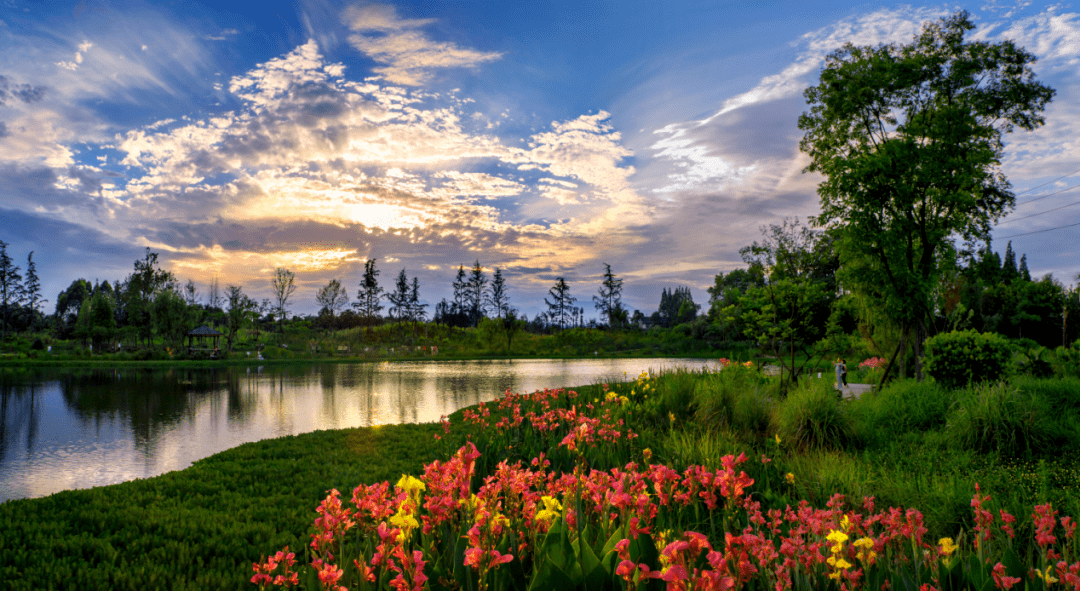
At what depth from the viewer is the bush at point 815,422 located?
6630 millimetres

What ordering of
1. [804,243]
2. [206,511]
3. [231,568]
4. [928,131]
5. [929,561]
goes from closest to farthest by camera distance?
[929,561]
[231,568]
[206,511]
[928,131]
[804,243]

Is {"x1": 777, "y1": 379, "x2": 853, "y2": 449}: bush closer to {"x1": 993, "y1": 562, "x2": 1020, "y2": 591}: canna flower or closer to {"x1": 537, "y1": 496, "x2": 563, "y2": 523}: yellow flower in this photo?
{"x1": 993, "y1": 562, "x2": 1020, "y2": 591}: canna flower

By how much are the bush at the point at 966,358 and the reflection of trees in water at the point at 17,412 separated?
17.3 meters

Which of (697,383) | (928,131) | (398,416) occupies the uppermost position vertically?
(928,131)

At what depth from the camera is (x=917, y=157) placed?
37.0 ft

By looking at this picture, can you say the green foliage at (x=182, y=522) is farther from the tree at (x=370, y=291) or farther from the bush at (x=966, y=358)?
the tree at (x=370, y=291)

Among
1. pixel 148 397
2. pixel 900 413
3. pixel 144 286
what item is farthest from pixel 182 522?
pixel 144 286

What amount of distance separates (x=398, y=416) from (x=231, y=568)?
836cm

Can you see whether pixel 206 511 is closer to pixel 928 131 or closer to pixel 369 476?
pixel 369 476

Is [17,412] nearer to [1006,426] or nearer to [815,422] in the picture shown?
[815,422]

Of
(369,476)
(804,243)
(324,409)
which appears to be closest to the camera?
(369,476)

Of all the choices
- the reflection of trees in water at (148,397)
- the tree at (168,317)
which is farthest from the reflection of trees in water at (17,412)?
the tree at (168,317)

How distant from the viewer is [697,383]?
8664mm

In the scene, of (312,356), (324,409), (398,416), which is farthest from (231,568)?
(312,356)
